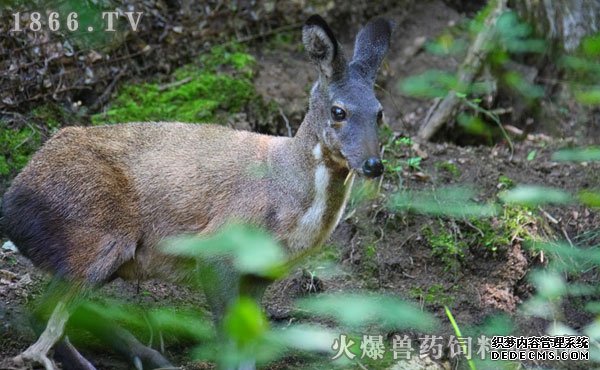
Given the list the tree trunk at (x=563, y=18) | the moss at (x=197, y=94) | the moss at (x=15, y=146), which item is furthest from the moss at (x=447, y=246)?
the moss at (x=15, y=146)

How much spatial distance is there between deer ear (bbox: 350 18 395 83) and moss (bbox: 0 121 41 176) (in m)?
3.58

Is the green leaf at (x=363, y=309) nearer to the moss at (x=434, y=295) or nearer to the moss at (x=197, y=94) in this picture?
the moss at (x=434, y=295)

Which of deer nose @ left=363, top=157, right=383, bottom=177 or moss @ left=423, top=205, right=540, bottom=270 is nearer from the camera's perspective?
deer nose @ left=363, top=157, right=383, bottom=177

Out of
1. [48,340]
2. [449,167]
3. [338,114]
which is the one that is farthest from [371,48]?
[48,340]

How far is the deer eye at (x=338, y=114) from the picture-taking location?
256 inches

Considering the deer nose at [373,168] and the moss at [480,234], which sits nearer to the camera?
the deer nose at [373,168]

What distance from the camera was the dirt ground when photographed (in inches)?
297

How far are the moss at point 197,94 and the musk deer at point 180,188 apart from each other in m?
2.40

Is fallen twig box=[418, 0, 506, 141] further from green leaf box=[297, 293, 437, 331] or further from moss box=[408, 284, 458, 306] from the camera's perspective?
green leaf box=[297, 293, 437, 331]

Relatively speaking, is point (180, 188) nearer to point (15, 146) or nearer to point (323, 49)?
point (323, 49)

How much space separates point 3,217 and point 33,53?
9.68 ft

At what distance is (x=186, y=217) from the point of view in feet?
22.5

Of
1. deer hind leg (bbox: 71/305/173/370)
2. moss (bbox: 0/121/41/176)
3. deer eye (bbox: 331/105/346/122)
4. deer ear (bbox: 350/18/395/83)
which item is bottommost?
deer hind leg (bbox: 71/305/173/370)

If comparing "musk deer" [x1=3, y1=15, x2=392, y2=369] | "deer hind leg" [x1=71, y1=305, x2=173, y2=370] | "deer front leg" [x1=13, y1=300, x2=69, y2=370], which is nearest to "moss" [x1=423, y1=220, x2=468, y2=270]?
"musk deer" [x1=3, y1=15, x2=392, y2=369]
